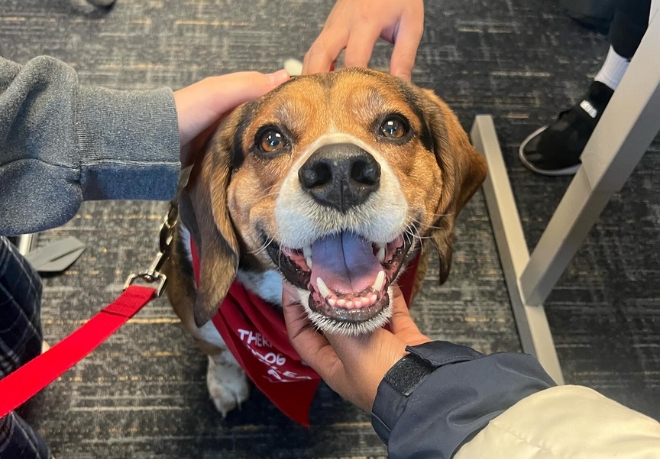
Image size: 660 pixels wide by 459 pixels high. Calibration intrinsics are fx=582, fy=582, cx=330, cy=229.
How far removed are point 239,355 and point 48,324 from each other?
797 millimetres

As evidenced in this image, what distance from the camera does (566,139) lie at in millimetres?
2217

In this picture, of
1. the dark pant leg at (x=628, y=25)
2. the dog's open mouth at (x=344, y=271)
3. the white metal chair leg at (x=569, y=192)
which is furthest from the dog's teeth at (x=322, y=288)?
the dark pant leg at (x=628, y=25)

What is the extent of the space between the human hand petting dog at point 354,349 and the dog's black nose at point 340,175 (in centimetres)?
27

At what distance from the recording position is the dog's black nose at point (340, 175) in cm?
97

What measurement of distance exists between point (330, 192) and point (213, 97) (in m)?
0.41

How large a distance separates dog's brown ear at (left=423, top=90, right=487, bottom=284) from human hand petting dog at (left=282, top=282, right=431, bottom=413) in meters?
0.16

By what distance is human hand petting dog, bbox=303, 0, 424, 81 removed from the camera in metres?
1.50

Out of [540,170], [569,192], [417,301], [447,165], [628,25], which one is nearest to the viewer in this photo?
[447,165]

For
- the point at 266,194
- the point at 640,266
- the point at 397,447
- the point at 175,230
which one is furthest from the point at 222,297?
the point at 640,266

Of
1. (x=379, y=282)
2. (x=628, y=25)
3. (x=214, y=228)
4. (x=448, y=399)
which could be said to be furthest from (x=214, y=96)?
(x=628, y=25)

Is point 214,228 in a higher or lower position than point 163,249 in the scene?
higher

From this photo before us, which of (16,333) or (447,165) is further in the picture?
(16,333)

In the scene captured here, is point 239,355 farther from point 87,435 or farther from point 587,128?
point 587,128

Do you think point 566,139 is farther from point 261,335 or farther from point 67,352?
point 67,352
